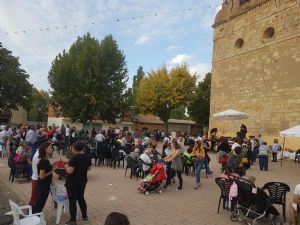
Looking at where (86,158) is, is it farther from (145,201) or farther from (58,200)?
(145,201)

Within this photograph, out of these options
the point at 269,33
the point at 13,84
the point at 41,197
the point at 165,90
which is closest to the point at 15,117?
the point at 13,84

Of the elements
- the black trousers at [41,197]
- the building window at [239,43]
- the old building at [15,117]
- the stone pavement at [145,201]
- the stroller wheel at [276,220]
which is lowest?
the stone pavement at [145,201]

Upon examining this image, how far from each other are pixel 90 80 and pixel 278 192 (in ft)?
91.0

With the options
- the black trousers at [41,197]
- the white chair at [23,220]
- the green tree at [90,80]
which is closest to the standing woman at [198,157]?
the black trousers at [41,197]

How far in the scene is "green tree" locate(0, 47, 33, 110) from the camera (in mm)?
43406

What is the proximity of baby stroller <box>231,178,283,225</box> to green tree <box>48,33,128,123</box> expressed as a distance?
27.4 m

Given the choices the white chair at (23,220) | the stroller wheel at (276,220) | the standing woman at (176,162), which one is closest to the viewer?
the white chair at (23,220)

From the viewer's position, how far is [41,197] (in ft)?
21.5

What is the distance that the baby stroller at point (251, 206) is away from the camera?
701 centimetres

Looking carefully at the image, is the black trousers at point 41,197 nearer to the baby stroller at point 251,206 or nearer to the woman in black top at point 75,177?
the woman in black top at point 75,177

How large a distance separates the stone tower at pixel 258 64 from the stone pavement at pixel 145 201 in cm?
924

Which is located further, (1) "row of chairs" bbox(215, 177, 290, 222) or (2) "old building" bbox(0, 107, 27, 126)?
(2) "old building" bbox(0, 107, 27, 126)

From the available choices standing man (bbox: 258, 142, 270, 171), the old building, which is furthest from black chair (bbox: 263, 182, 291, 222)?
the old building

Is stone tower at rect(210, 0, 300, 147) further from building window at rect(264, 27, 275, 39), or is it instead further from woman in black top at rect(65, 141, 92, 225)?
woman in black top at rect(65, 141, 92, 225)
